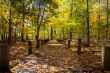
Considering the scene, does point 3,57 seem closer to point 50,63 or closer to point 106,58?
point 50,63

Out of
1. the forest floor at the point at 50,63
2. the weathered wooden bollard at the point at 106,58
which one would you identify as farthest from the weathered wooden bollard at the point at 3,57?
the weathered wooden bollard at the point at 106,58

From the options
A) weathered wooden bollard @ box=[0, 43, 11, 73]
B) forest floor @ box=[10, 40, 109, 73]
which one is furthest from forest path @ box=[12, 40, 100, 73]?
weathered wooden bollard @ box=[0, 43, 11, 73]

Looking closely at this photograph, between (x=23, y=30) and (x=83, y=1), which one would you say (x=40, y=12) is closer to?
(x=23, y=30)

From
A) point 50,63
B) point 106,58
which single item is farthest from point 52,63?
point 106,58

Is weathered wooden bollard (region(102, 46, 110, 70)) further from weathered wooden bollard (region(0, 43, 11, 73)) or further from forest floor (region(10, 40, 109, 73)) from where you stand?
weathered wooden bollard (region(0, 43, 11, 73))

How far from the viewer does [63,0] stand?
1580 inches

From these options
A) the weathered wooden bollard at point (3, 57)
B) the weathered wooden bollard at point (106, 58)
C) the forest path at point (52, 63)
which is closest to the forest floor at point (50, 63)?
the forest path at point (52, 63)

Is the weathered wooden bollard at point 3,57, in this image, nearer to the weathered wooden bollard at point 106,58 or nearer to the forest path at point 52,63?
the forest path at point 52,63

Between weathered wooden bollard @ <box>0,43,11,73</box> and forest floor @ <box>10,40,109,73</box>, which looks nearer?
weathered wooden bollard @ <box>0,43,11,73</box>

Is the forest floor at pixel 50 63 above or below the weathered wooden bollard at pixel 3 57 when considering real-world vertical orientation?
below

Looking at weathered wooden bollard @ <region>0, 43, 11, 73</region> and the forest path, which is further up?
weathered wooden bollard @ <region>0, 43, 11, 73</region>

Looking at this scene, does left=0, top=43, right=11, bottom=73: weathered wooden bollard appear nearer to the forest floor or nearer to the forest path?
the forest floor

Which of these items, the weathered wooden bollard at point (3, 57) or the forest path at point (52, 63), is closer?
the weathered wooden bollard at point (3, 57)

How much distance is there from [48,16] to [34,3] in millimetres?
5042
